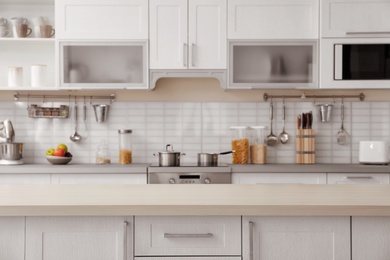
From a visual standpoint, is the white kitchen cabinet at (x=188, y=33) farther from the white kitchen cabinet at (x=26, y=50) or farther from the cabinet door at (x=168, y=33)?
the white kitchen cabinet at (x=26, y=50)

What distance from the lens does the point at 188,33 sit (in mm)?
4172

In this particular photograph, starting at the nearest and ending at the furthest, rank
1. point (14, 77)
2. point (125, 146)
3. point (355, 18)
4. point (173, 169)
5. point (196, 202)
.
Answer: point (196, 202)
point (173, 169)
point (355, 18)
point (14, 77)
point (125, 146)

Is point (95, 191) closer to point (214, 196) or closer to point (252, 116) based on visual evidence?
point (214, 196)

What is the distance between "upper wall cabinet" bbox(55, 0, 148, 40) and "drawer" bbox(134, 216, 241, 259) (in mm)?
2557

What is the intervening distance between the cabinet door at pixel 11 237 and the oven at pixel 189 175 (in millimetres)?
2088

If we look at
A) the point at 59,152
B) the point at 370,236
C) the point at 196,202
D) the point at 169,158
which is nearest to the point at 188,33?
the point at 169,158

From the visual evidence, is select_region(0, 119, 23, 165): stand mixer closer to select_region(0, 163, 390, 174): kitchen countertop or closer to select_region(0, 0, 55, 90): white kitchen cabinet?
select_region(0, 163, 390, 174): kitchen countertop

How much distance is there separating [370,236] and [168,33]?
271cm

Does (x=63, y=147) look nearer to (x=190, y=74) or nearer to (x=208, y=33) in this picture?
(x=190, y=74)

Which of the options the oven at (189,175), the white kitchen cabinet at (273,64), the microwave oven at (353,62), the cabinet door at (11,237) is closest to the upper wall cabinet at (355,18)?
the microwave oven at (353,62)

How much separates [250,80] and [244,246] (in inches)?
97.9

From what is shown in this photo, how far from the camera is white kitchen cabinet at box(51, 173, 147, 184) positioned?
12.9ft

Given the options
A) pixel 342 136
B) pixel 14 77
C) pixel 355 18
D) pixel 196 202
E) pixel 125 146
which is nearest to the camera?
pixel 196 202

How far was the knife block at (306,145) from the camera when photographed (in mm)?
4371
